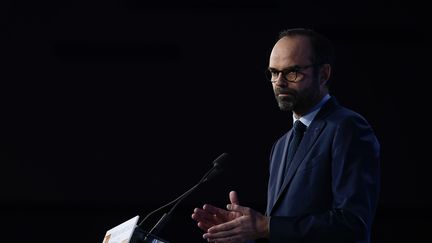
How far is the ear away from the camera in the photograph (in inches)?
66.6

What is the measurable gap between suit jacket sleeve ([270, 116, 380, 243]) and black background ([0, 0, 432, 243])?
5.91 ft

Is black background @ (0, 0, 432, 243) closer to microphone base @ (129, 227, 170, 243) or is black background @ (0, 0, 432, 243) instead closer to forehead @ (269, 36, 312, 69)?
forehead @ (269, 36, 312, 69)

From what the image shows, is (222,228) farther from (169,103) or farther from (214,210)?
(169,103)

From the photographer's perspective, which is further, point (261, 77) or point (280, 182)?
point (261, 77)

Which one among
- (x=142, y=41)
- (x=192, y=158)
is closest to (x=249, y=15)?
(x=142, y=41)

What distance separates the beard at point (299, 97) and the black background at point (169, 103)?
162cm

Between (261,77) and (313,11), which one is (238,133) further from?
(313,11)

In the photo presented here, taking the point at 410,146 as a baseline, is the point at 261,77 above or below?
above

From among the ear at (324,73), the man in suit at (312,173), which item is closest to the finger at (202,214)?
the man in suit at (312,173)

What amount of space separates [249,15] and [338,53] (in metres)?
0.55

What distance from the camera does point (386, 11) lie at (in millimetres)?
3330

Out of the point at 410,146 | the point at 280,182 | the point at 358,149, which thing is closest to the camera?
the point at 358,149

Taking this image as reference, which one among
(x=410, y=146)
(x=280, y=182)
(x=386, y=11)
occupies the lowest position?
(x=410, y=146)

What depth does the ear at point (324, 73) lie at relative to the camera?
1.69 m
